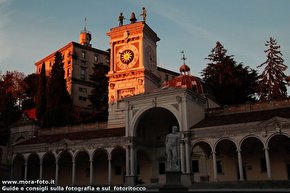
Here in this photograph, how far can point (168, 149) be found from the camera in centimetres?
2150

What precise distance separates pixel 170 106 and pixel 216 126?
491 centimetres

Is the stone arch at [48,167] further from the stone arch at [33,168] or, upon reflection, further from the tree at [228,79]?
the tree at [228,79]

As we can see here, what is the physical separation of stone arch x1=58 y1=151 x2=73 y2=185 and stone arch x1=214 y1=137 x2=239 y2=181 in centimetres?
1783

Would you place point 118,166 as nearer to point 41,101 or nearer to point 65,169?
point 65,169

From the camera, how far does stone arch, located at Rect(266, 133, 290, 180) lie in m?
31.4

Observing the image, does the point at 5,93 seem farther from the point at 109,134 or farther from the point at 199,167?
the point at 199,167

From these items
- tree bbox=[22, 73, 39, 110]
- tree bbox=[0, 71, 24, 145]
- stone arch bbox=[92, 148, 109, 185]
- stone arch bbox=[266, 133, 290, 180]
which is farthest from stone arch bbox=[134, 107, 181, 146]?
tree bbox=[22, 73, 39, 110]

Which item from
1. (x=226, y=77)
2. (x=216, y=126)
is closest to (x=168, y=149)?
(x=216, y=126)

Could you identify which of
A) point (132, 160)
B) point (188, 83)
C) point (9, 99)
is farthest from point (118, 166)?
point (9, 99)

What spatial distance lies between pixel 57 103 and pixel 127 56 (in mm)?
15950

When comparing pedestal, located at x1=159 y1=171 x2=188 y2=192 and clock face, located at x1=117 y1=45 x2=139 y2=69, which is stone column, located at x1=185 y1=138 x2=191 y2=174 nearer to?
pedestal, located at x1=159 y1=171 x2=188 y2=192

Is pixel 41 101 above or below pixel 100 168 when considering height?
above

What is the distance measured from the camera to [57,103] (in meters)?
55.5

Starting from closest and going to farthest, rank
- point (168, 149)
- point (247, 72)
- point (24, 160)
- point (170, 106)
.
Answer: point (168, 149)
point (170, 106)
point (24, 160)
point (247, 72)
